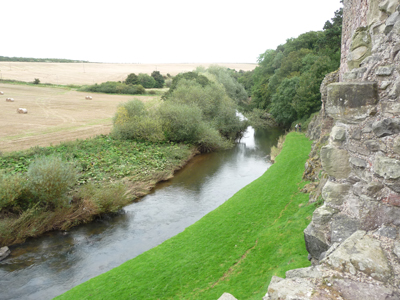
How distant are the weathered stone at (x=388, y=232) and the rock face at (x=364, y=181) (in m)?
0.01

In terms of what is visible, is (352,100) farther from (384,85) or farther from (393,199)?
(393,199)

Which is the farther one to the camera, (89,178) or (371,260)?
(89,178)

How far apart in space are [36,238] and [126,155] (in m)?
11.7

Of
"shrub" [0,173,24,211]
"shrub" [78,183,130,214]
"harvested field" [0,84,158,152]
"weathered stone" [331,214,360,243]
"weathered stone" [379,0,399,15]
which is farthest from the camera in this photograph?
"harvested field" [0,84,158,152]

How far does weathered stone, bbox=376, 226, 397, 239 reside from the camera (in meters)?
3.68

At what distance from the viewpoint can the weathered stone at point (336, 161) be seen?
4.60 m

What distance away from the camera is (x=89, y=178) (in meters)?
19.6

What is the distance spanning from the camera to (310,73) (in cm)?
3052

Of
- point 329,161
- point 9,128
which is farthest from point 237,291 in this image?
point 9,128

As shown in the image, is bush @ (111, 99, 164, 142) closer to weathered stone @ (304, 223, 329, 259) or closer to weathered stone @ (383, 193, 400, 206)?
weathered stone @ (304, 223, 329, 259)

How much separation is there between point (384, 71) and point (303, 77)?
30.1 m

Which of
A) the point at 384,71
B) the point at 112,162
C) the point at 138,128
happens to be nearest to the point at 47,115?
the point at 138,128

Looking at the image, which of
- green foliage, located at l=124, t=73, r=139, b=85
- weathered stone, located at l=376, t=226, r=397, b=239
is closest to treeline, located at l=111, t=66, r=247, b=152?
weathered stone, located at l=376, t=226, r=397, b=239

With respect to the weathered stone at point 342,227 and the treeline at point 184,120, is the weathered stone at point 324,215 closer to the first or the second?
the weathered stone at point 342,227
